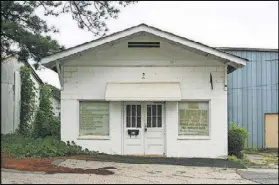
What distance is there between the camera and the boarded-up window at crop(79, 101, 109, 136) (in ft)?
48.4

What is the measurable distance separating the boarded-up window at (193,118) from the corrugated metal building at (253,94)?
19.7ft

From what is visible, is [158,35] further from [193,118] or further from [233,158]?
[233,158]

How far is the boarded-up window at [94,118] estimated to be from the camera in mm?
14742

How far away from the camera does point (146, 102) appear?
48.3ft

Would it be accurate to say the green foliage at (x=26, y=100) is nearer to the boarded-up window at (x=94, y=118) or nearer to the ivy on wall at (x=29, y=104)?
the ivy on wall at (x=29, y=104)

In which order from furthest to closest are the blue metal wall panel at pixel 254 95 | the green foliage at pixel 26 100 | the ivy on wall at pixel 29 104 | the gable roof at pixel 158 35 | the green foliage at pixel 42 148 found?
the green foliage at pixel 26 100, the blue metal wall panel at pixel 254 95, the ivy on wall at pixel 29 104, the gable roof at pixel 158 35, the green foliage at pixel 42 148

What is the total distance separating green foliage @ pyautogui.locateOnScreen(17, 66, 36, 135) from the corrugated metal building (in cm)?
962

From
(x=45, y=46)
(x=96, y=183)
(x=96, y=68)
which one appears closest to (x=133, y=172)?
(x=96, y=183)

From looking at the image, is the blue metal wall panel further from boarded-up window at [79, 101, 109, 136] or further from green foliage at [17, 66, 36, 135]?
green foliage at [17, 66, 36, 135]

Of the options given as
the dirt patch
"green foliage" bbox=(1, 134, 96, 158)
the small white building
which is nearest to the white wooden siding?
the small white building

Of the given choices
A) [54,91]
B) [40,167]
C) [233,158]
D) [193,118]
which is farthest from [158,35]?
[54,91]

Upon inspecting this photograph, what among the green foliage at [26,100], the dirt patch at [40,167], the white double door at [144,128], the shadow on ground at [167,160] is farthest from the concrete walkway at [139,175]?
the green foliage at [26,100]

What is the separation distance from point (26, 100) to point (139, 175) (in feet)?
42.2

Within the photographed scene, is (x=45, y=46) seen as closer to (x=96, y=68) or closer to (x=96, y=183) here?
(x=96, y=68)
